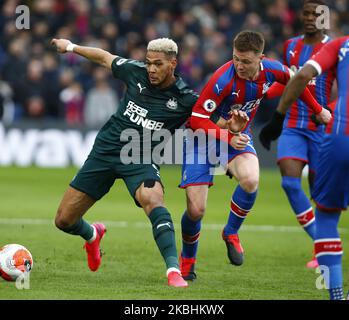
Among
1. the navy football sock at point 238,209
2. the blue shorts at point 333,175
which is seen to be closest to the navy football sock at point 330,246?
the blue shorts at point 333,175

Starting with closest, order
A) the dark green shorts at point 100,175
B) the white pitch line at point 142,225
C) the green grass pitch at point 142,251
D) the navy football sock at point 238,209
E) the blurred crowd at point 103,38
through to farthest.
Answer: the green grass pitch at point 142,251
the dark green shorts at point 100,175
the navy football sock at point 238,209
the white pitch line at point 142,225
the blurred crowd at point 103,38

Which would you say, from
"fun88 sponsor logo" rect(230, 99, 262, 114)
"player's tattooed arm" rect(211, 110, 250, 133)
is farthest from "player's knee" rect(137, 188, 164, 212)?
"fun88 sponsor logo" rect(230, 99, 262, 114)

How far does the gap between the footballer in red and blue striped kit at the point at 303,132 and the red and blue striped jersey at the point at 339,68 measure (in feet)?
10.1

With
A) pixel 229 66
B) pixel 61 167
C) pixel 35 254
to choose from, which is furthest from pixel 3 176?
pixel 229 66

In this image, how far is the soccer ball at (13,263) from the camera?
26.2 feet

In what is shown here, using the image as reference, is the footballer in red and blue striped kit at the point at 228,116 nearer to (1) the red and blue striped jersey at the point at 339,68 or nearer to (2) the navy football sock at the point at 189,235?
(2) the navy football sock at the point at 189,235

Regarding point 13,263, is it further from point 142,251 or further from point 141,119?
point 142,251

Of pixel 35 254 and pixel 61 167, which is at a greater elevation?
pixel 35 254

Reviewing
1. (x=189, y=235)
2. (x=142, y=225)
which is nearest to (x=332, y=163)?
(x=189, y=235)

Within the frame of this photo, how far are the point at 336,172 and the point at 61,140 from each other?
1377 centimetres

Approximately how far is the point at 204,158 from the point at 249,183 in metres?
0.55

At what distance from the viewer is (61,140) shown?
19.9 metres

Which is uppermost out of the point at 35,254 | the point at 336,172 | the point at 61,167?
the point at 336,172
